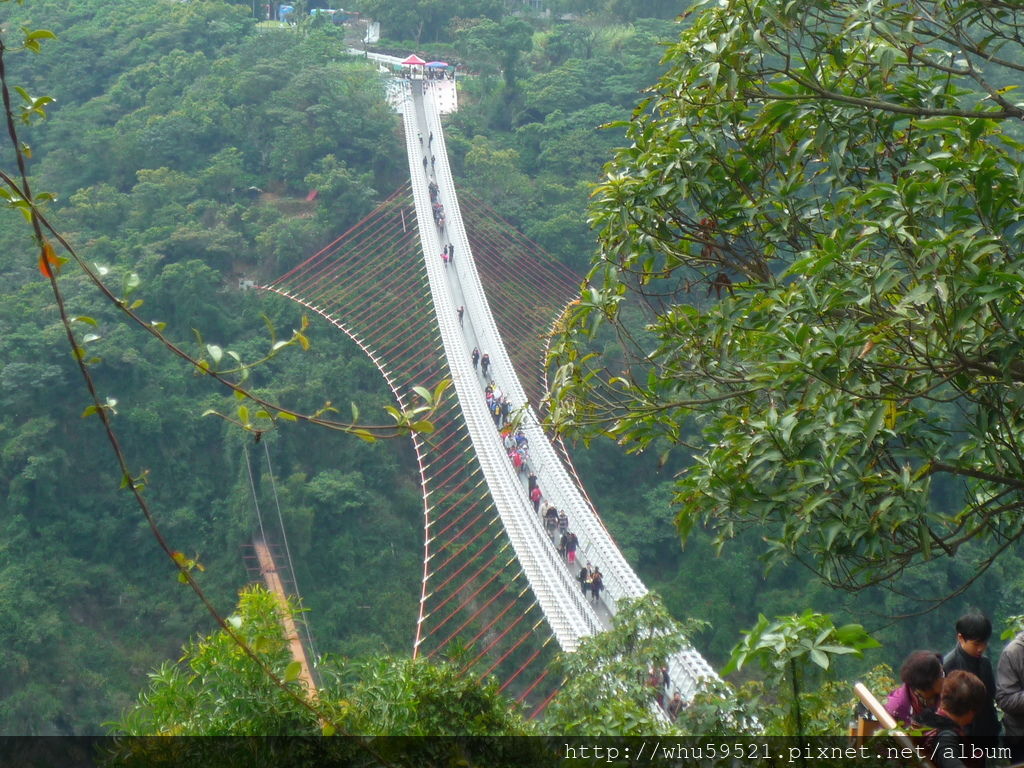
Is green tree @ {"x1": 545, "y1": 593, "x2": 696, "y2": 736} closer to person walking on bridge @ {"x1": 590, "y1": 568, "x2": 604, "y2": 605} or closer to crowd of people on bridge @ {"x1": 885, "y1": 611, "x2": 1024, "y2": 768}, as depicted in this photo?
crowd of people on bridge @ {"x1": 885, "y1": 611, "x2": 1024, "y2": 768}

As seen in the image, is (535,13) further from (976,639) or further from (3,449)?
(976,639)

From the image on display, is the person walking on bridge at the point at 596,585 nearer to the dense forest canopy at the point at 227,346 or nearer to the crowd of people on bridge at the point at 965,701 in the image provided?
the dense forest canopy at the point at 227,346

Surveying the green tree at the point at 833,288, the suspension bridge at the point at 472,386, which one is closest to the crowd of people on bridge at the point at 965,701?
the green tree at the point at 833,288

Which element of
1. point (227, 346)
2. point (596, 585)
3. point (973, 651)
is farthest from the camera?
point (227, 346)

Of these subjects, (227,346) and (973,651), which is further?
(227,346)

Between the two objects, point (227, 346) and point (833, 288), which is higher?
point (833, 288)

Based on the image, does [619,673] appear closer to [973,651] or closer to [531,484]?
[973,651]

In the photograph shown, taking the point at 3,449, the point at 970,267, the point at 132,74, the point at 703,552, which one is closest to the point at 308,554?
the point at 3,449

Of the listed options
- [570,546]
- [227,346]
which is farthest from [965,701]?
[227,346]

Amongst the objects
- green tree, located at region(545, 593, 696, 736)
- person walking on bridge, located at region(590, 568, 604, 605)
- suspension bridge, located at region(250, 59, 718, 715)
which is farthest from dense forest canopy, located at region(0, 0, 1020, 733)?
green tree, located at region(545, 593, 696, 736)
